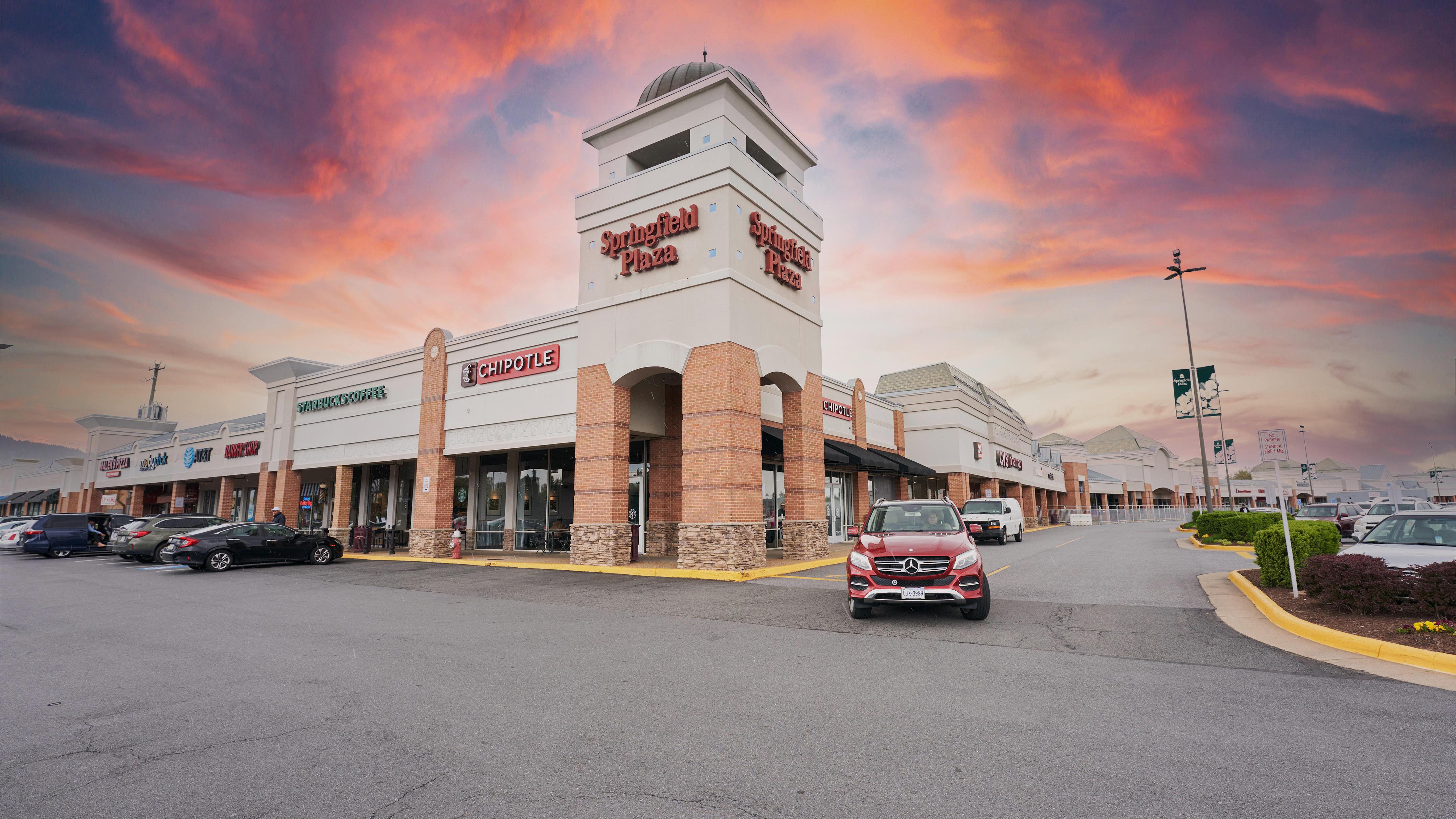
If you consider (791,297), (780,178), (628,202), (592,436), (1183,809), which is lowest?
(1183,809)

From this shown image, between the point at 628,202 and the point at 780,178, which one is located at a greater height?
the point at 780,178

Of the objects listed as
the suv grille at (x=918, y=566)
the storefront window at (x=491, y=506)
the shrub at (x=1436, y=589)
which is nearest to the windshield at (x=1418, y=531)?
the shrub at (x=1436, y=589)

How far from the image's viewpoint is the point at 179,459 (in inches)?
1652

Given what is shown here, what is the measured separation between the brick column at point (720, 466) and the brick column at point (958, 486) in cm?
2131

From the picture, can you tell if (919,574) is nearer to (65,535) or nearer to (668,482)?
(668,482)

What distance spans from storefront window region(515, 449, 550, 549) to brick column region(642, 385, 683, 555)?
18.0 feet

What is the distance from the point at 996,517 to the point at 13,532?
4189 cm

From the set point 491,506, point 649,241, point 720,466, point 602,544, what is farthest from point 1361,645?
point 491,506

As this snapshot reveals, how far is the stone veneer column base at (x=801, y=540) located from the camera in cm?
1941

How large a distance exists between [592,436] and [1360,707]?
54.2 feet

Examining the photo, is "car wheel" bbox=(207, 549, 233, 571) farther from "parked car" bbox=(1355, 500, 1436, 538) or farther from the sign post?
"parked car" bbox=(1355, 500, 1436, 538)

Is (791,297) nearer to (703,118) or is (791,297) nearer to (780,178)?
(780,178)

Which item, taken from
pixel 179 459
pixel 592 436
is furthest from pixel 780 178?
pixel 179 459

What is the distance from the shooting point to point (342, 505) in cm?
2908
